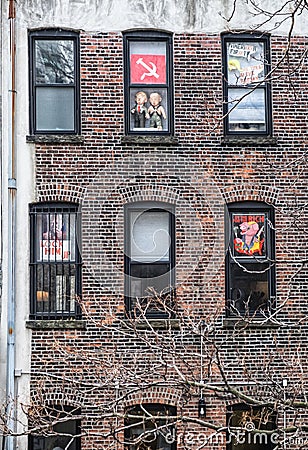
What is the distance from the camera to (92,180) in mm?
17359

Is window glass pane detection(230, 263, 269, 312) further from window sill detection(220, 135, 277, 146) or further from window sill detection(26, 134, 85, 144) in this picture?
window sill detection(26, 134, 85, 144)

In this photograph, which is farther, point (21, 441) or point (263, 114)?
point (263, 114)

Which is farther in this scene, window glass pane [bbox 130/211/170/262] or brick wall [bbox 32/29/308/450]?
window glass pane [bbox 130/211/170/262]

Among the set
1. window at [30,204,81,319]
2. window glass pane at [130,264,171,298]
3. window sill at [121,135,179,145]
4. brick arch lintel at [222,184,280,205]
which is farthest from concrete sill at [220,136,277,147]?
window at [30,204,81,319]

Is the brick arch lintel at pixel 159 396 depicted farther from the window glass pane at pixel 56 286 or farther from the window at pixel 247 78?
the window at pixel 247 78

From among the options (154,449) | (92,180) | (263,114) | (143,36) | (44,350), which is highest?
(143,36)

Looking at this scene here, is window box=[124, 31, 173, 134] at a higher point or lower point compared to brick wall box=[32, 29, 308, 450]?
higher

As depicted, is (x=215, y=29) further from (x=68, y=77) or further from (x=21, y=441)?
(x=21, y=441)

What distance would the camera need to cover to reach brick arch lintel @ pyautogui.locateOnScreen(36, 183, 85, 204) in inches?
678

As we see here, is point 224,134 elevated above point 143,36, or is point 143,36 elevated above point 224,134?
point 143,36

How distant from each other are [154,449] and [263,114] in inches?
253

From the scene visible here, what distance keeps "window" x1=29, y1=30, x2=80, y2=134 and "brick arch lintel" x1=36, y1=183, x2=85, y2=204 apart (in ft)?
3.34

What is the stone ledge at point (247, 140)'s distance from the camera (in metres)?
17.6

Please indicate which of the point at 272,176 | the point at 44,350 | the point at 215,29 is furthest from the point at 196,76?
the point at 44,350
